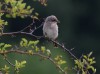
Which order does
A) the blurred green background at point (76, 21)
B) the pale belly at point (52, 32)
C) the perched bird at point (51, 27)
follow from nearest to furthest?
the pale belly at point (52, 32), the perched bird at point (51, 27), the blurred green background at point (76, 21)

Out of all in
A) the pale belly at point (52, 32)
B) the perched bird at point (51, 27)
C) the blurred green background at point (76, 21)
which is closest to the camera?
the pale belly at point (52, 32)

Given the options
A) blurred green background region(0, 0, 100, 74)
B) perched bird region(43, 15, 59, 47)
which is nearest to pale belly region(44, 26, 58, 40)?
perched bird region(43, 15, 59, 47)

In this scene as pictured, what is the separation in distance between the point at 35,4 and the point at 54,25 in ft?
77.6

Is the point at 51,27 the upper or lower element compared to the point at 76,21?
lower

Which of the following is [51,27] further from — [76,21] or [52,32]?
[76,21]

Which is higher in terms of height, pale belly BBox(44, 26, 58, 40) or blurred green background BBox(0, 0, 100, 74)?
blurred green background BBox(0, 0, 100, 74)

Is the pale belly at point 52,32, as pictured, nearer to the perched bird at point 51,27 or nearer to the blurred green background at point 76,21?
the perched bird at point 51,27

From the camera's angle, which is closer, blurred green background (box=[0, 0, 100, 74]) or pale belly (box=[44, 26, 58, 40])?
pale belly (box=[44, 26, 58, 40])

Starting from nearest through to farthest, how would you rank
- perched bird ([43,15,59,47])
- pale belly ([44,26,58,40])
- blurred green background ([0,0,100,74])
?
pale belly ([44,26,58,40])
perched bird ([43,15,59,47])
blurred green background ([0,0,100,74])

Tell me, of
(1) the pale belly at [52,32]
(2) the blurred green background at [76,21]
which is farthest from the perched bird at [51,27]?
(2) the blurred green background at [76,21]

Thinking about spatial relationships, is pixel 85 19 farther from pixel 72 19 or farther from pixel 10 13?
pixel 10 13

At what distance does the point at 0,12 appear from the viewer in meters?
6.41

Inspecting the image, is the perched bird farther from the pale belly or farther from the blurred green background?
the blurred green background

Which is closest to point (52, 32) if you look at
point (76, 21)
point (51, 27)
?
point (51, 27)
